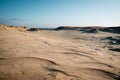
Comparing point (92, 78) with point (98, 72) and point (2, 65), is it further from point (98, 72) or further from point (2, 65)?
point (2, 65)

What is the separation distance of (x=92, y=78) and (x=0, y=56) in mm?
2611

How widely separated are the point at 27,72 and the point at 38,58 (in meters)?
0.93

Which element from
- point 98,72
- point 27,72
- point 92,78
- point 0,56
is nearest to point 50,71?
point 27,72

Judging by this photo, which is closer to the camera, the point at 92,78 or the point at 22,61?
the point at 92,78

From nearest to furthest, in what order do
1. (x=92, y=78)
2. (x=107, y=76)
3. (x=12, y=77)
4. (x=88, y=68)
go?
1. (x=12, y=77)
2. (x=92, y=78)
3. (x=107, y=76)
4. (x=88, y=68)

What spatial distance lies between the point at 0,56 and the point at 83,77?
2423mm

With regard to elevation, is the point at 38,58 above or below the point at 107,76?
above

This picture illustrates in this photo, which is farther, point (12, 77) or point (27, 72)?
point (27, 72)

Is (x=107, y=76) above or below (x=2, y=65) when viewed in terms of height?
below

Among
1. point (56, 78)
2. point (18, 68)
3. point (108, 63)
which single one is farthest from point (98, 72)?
point (18, 68)

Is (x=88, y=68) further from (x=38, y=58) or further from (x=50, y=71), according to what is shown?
(x=38, y=58)

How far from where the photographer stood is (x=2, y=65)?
284cm

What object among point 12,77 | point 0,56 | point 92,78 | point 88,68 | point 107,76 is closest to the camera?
point 12,77

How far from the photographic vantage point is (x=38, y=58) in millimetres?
3455
